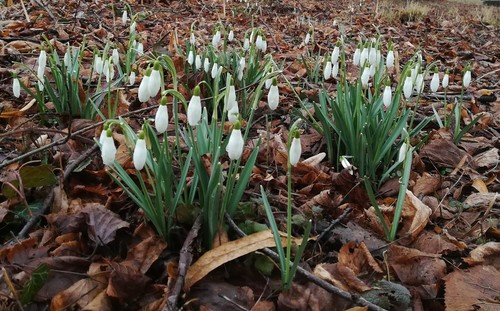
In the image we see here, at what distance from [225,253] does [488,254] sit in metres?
0.94

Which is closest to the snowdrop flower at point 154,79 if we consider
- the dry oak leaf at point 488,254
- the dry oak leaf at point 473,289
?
the dry oak leaf at point 473,289

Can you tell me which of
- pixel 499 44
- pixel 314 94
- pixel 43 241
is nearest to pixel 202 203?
pixel 43 241

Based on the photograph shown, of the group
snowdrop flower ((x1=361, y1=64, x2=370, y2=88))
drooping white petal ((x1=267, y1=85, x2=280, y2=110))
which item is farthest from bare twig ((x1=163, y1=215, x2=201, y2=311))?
snowdrop flower ((x1=361, y1=64, x2=370, y2=88))

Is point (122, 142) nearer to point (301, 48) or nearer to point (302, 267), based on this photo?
point (302, 267)

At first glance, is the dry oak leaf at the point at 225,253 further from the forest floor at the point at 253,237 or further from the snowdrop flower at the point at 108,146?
the snowdrop flower at the point at 108,146

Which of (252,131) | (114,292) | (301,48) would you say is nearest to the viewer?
(114,292)

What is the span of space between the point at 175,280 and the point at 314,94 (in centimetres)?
202

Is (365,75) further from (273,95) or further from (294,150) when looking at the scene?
(294,150)

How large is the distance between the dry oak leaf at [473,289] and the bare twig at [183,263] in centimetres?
76

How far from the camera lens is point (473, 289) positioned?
135 cm

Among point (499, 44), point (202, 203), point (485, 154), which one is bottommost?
point (499, 44)

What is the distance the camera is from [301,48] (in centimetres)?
480

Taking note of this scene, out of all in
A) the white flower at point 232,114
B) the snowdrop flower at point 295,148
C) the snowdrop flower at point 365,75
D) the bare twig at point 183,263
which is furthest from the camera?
the snowdrop flower at point 365,75

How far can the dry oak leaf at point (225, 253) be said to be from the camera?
1.28 meters
